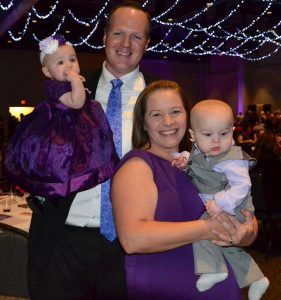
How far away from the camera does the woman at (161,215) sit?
1.49 metres

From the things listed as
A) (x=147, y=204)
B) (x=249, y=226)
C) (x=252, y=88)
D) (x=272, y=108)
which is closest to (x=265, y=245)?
(x=249, y=226)

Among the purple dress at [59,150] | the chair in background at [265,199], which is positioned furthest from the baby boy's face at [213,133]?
the chair in background at [265,199]

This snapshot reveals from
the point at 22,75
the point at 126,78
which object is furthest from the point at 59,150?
the point at 22,75

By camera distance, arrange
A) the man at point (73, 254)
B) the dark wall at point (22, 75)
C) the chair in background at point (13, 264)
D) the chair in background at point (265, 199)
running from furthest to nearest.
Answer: the dark wall at point (22, 75), the chair in background at point (265, 199), the chair in background at point (13, 264), the man at point (73, 254)

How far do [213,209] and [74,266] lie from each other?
2.20 ft

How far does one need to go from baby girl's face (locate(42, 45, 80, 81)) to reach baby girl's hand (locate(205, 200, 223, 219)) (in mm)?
752

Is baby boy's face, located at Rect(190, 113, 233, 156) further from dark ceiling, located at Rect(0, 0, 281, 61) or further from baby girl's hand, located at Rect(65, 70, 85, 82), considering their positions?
dark ceiling, located at Rect(0, 0, 281, 61)

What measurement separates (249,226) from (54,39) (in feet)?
3.44

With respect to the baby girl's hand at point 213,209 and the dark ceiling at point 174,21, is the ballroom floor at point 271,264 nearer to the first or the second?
the baby girl's hand at point 213,209

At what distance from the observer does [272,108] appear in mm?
17297

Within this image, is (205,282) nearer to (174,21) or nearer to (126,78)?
(126,78)

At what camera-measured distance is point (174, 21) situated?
1259 centimetres

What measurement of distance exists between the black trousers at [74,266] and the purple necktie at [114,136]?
0.06 meters

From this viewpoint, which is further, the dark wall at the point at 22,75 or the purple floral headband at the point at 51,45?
the dark wall at the point at 22,75
